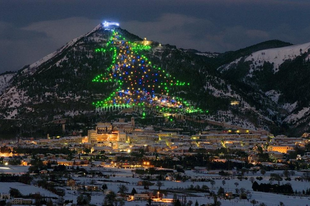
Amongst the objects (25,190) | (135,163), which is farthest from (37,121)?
(25,190)

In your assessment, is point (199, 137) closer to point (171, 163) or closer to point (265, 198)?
point (171, 163)

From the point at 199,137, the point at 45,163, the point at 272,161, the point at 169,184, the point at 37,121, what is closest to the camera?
the point at 169,184

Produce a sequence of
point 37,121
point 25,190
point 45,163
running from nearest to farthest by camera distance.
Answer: point 25,190, point 45,163, point 37,121

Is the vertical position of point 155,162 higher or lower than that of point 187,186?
higher

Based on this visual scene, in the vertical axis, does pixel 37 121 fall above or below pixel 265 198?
above

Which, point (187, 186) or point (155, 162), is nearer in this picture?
point (187, 186)

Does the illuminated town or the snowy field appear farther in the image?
the illuminated town

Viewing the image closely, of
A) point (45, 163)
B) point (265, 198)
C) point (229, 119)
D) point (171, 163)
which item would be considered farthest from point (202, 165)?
point (229, 119)

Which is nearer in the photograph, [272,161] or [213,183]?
[213,183]

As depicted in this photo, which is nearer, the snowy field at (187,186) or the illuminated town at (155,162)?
the snowy field at (187,186)

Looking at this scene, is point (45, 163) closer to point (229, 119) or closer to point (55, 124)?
point (55, 124)
